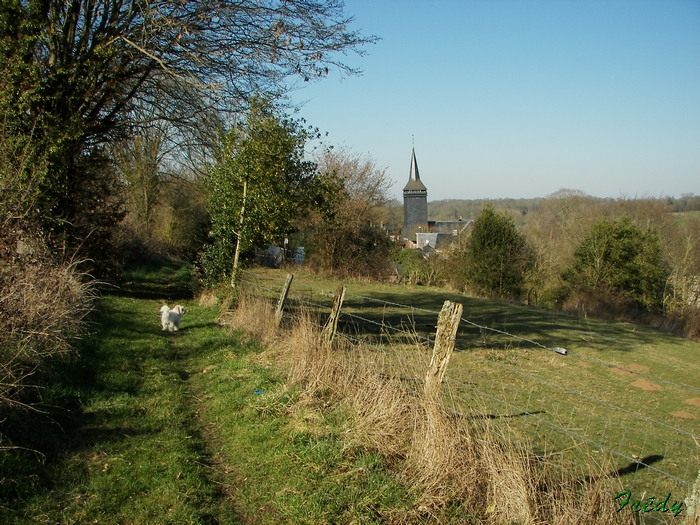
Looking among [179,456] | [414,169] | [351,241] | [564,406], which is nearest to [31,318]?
[179,456]

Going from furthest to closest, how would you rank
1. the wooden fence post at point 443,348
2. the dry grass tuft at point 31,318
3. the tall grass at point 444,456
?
the dry grass tuft at point 31,318 < the wooden fence post at point 443,348 < the tall grass at point 444,456

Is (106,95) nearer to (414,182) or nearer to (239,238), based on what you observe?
(239,238)

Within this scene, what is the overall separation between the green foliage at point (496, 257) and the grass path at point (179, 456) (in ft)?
73.9

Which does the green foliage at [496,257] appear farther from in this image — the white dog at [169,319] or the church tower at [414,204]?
the church tower at [414,204]

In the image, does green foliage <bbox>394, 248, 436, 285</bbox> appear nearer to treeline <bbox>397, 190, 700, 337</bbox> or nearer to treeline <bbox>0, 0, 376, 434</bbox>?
treeline <bbox>397, 190, 700, 337</bbox>

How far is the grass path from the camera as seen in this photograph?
393 cm

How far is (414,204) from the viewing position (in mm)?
75500

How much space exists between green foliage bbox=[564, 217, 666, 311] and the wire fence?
14.7 metres

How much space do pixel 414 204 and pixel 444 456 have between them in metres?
72.3

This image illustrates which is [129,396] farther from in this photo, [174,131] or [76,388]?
[174,131]

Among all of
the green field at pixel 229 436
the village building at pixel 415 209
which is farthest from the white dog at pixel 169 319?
the village building at pixel 415 209

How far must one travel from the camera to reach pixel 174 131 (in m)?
15.4

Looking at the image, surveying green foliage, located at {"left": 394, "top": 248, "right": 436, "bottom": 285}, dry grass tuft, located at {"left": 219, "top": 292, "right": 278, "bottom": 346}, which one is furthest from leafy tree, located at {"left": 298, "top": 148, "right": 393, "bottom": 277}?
dry grass tuft, located at {"left": 219, "top": 292, "right": 278, "bottom": 346}

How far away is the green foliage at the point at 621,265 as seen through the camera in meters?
26.7
